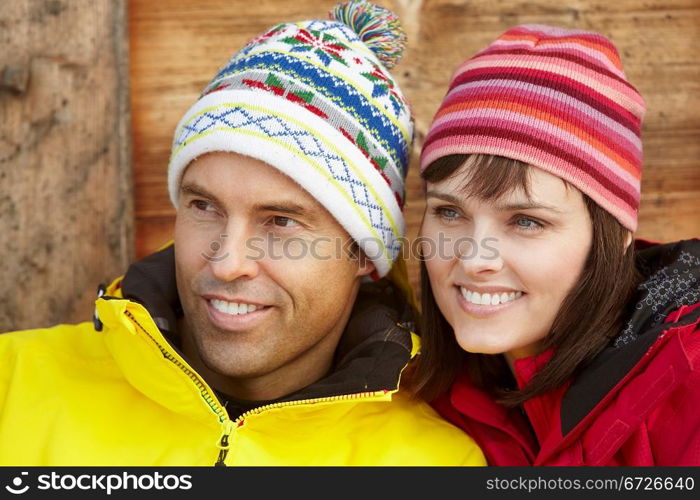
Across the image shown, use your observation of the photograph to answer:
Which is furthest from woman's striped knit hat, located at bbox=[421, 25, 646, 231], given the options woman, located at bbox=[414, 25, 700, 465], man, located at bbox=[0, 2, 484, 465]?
man, located at bbox=[0, 2, 484, 465]

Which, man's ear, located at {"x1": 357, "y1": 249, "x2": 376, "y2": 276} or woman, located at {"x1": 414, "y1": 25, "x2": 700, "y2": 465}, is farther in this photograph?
man's ear, located at {"x1": 357, "y1": 249, "x2": 376, "y2": 276}

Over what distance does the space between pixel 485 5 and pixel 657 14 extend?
0.57 m

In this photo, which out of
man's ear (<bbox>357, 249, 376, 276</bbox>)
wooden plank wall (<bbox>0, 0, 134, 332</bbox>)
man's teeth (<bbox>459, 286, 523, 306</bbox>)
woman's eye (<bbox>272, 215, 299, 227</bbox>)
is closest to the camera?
man's teeth (<bbox>459, 286, 523, 306</bbox>)

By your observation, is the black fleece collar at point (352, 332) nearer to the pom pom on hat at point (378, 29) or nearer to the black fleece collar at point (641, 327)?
the black fleece collar at point (641, 327)

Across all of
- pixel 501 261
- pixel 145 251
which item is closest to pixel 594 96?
pixel 501 261

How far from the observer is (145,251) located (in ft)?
8.93

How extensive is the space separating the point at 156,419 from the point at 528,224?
1.03 metres

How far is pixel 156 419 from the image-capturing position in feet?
6.75

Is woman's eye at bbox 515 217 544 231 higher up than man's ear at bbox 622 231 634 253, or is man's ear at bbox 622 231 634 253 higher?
woman's eye at bbox 515 217 544 231

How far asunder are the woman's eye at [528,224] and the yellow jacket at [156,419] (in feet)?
1.69

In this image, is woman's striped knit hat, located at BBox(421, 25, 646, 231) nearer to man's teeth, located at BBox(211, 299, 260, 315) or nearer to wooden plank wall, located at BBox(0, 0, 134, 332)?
man's teeth, located at BBox(211, 299, 260, 315)

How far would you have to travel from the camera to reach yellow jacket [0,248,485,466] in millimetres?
1955

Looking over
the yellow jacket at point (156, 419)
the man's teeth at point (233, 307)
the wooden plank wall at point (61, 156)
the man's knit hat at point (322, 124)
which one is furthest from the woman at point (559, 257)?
the wooden plank wall at point (61, 156)

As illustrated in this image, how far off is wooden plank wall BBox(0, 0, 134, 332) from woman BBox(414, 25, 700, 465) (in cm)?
106
